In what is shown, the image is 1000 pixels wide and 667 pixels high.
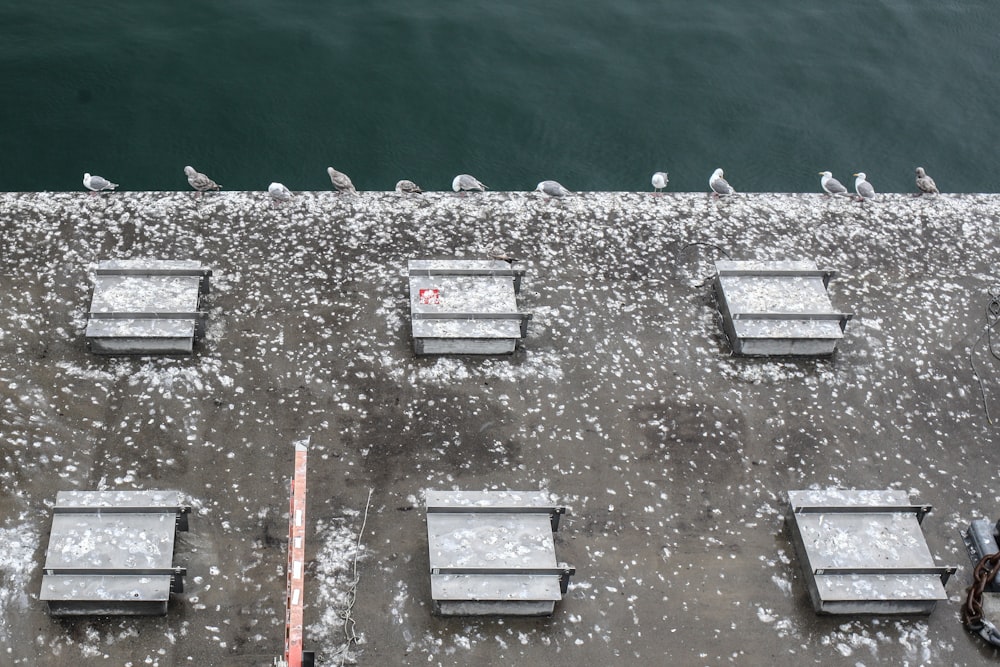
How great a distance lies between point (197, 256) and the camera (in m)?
15.2

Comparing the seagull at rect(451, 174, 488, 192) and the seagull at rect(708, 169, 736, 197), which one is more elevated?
the seagull at rect(451, 174, 488, 192)

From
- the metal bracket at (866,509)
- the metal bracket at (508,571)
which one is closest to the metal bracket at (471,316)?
the metal bracket at (508,571)

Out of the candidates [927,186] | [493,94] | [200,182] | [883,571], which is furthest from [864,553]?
[493,94]

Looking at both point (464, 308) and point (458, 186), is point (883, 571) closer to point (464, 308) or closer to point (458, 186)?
point (464, 308)

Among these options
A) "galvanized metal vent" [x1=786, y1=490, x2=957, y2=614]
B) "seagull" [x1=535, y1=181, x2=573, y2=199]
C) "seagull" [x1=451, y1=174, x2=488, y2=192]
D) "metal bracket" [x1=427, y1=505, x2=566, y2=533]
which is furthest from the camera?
"seagull" [x1=451, y1=174, x2=488, y2=192]

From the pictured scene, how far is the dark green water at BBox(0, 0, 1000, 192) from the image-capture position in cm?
2344

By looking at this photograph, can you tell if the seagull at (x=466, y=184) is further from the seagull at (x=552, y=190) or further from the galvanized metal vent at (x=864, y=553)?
the galvanized metal vent at (x=864, y=553)

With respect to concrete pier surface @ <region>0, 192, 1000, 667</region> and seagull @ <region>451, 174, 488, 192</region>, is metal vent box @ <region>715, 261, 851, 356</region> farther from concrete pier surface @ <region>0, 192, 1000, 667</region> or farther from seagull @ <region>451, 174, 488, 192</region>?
seagull @ <region>451, 174, 488, 192</region>

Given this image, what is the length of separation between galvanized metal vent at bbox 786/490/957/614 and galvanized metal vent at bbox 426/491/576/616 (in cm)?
271

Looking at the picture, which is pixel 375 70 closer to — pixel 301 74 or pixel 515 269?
pixel 301 74

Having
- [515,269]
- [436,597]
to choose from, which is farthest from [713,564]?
[515,269]

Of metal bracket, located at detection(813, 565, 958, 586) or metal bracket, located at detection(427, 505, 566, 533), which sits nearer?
metal bracket, located at detection(813, 565, 958, 586)

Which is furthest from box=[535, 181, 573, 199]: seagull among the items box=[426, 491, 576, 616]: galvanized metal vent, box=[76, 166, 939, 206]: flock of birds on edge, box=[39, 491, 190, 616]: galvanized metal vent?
box=[39, 491, 190, 616]: galvanized metal vent

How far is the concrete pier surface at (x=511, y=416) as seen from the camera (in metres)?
11.4
